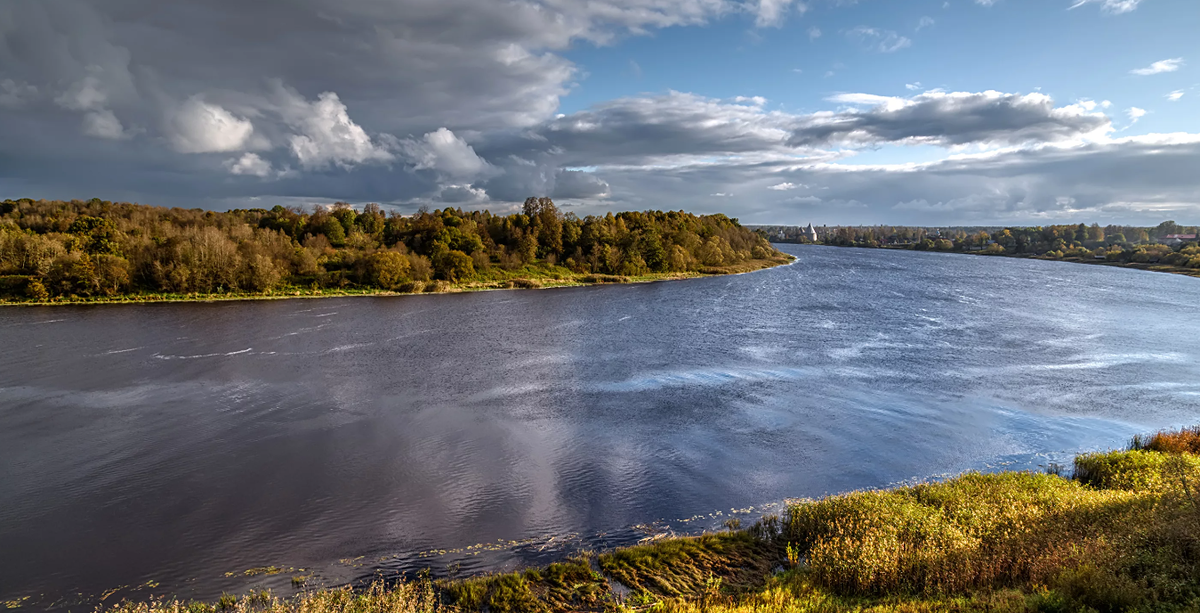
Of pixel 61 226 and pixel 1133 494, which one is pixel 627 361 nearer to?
pixel 1133 494

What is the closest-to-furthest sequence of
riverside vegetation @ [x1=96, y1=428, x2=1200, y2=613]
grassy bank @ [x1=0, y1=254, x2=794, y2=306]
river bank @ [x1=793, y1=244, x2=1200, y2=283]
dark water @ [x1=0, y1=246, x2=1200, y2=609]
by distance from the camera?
riverside vegetation @ [x1=96, y1=428, x2=1200, y2=613] → dark water @ [x1=0, y1=246, x2=1200, y2=609] → grassy bank @ [x1=0, y1=254, x2=794, y2=306] → river bank @ [x1=793, y1=244, x2=1200, y2=283]

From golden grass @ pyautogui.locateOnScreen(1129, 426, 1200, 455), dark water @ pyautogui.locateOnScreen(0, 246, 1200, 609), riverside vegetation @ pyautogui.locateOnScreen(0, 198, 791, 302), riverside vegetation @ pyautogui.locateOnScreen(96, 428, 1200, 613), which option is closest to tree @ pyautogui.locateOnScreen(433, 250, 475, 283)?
riverside vegetation @ pyautogui.locateOnScreen(0, 198, 791, 302)

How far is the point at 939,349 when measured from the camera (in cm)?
3762

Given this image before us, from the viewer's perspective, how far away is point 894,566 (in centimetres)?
1088

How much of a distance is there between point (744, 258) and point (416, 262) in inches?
2976

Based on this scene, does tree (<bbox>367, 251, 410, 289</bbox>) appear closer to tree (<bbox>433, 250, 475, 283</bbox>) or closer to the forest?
tree (<bbox>433, 250, 475, 283</bbox>)

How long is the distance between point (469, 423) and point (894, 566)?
1683 centimetres

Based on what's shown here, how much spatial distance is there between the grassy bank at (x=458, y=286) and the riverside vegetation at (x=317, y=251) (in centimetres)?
26

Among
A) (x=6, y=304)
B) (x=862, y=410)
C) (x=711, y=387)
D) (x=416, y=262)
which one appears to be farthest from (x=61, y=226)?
(x=862, y=410)

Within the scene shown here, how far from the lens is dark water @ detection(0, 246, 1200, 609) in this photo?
48.3ft

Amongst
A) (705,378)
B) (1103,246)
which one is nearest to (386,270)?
(705,378)

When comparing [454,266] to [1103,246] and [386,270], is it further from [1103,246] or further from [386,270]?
[1103,246]

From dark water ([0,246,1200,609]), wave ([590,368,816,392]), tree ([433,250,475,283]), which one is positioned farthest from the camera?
tree ([433,250,475,283])

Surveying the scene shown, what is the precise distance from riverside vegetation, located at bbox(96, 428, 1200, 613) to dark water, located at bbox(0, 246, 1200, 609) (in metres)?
1.67
